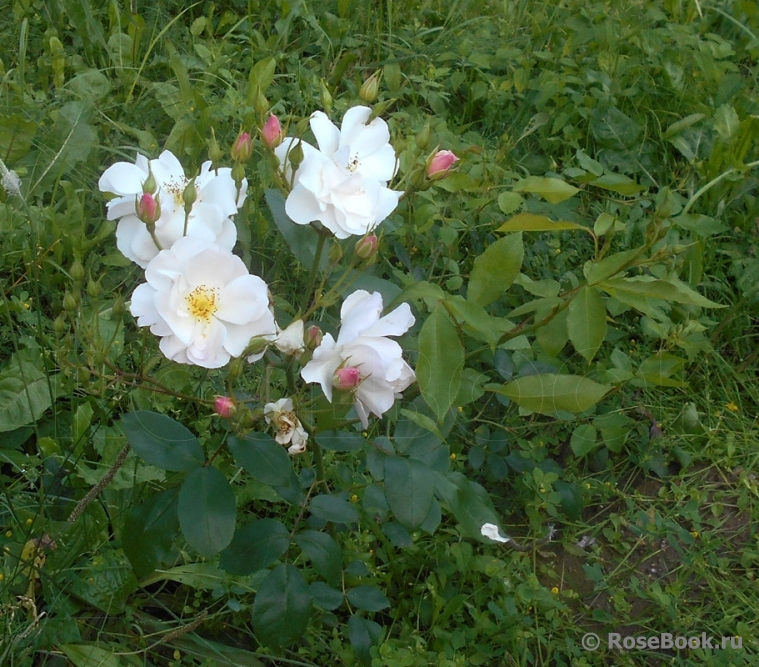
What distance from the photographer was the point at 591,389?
121 cm

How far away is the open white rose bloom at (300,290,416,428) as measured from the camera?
1.03 m

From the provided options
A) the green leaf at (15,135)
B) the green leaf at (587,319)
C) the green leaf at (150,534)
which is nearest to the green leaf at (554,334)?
the green leaf at (587,319)

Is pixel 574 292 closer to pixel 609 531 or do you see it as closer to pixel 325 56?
pixel 609 531

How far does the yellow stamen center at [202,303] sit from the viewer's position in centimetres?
97

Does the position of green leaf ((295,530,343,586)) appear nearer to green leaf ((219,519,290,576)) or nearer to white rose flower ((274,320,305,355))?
green leaf ((219,519,290,576))

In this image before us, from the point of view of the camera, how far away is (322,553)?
1.26m

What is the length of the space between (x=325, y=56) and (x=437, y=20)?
1.75ft

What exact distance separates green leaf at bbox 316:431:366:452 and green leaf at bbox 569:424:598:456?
0.68m

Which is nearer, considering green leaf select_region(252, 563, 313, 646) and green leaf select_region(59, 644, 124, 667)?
green leaf select_region(252, 563, 313, 646)

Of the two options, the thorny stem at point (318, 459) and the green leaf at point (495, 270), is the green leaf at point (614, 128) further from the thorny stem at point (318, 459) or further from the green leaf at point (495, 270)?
the thorny stem at point (318, 459)

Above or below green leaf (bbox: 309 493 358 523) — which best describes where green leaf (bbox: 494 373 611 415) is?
above

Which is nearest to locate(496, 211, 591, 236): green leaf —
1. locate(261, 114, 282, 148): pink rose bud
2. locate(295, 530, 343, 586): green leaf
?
locate(261, 114, 282, 148): pink rose bud

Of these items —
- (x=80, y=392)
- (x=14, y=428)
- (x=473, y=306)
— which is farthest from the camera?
(x=80, y=392)

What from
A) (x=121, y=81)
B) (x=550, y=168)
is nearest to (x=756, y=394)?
(x=550, y=168)
